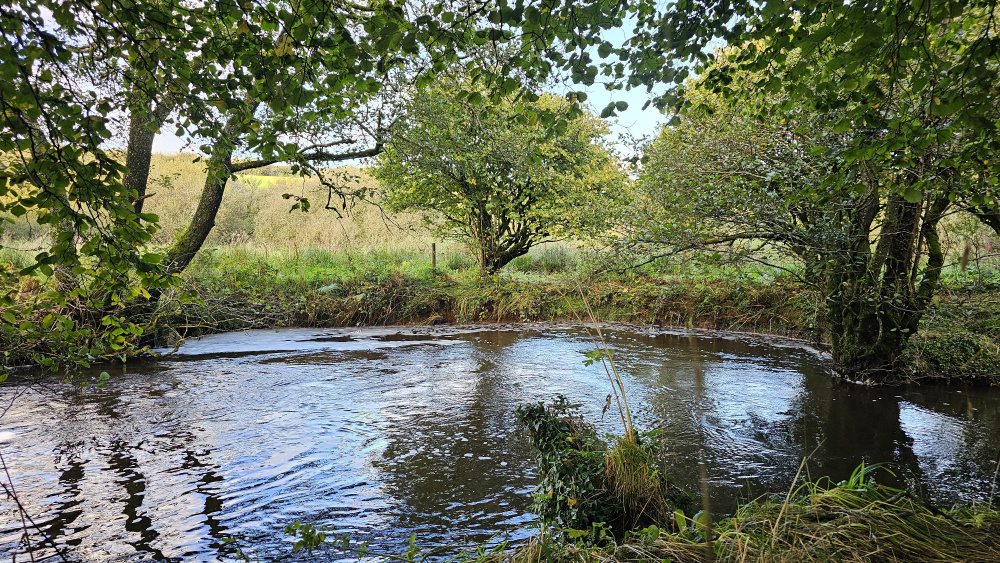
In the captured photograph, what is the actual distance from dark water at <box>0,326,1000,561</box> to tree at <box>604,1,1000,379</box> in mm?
1496

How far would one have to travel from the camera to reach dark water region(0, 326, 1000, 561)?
412cm

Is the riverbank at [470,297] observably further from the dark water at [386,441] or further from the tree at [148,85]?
the tree at [148,85]

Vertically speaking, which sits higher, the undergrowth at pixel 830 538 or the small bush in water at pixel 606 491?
the undergrowth at pixel 830 538

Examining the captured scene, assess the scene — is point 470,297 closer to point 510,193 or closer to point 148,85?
point 510,193

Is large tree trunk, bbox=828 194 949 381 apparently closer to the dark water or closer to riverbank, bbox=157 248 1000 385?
the dark water

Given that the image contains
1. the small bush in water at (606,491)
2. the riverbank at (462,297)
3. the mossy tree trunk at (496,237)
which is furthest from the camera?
the mossy tree trunk at (496,237)

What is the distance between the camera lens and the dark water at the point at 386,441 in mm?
4121

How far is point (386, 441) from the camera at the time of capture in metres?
5.85

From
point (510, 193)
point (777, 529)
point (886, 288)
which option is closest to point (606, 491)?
point (777, 529)

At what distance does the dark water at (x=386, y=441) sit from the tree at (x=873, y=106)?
4.91ft

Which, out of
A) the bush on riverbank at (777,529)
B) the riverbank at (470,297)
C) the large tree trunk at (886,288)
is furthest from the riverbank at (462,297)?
the bush on riverbank at (777,529)

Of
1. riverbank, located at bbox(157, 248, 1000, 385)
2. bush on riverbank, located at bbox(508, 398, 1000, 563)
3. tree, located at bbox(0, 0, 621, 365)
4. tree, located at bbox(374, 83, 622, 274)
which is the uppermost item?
tree, located at bbox(374, 83, 622, 274)

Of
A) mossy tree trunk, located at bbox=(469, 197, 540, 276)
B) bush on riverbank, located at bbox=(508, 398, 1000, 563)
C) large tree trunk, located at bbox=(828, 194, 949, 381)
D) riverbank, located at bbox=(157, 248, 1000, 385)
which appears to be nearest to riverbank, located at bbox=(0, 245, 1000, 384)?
riverbank, located at bbox=(157, 248, 1000, 385)

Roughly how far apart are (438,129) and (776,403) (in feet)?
19.9
